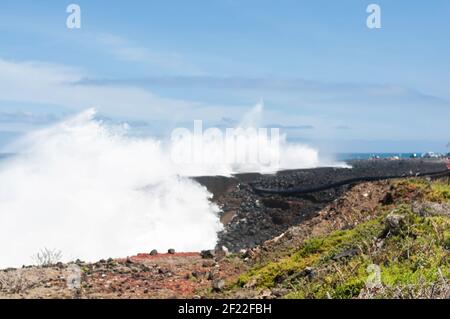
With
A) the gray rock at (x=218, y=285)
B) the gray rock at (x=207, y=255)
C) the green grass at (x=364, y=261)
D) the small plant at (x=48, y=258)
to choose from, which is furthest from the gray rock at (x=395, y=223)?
the small plant at (x=48, y=258)

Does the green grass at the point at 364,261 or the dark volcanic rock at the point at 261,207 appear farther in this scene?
the dark volcanic rock at the point at 261,207

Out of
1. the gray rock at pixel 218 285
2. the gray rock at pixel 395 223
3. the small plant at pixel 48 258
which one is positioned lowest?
the gray rock at pixel 218 285

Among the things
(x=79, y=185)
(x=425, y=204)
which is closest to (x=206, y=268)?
(x=425, y=204)

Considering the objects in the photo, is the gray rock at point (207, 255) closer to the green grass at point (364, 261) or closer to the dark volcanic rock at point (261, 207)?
the green grass at point (364, 261)

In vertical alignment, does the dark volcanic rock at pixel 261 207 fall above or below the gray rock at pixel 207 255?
above

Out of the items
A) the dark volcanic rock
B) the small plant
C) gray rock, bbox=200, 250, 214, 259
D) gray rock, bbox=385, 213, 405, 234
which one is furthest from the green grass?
the small plant

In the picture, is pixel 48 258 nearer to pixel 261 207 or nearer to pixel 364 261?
pixel 261 207

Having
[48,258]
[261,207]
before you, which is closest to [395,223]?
[48,258]

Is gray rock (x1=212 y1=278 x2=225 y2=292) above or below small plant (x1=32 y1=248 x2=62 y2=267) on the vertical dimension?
below

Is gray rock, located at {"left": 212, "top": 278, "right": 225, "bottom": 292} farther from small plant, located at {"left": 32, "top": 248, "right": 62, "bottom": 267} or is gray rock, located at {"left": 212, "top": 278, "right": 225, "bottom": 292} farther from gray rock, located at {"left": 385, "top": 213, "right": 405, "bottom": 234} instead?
small plant, located at {"left": 32, "top": 248, "right": 62, "bottom": 267}

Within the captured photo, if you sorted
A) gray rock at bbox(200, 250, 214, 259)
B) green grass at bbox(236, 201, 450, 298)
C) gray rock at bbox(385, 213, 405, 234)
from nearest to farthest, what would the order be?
green grass at bbox(236, 201, 450, 298) → gray rock at bbox(385, 213, 405, 234) → gray rock at bbox(200, 250, 214, 259)

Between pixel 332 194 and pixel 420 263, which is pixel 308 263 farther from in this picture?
pixel 332 194

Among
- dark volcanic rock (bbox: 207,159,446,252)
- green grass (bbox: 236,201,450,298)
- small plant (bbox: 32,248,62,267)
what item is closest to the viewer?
green grass (bbox: 236,201,450,298)
